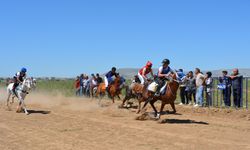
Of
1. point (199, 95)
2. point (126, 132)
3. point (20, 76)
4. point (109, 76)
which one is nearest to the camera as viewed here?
point (126, 132)

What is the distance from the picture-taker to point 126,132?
50.9ft

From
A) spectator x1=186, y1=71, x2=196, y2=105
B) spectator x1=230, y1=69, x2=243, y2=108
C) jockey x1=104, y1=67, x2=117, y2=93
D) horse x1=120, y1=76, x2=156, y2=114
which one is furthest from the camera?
jockey x1=104, y1=67, x2=117, y2=93

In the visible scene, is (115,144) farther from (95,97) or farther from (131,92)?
(95,97)

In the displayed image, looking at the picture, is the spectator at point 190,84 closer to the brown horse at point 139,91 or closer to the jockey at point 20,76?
the brown horse at point 139,91

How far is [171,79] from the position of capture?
18266 mm

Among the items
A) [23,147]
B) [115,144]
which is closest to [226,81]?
[115,144]

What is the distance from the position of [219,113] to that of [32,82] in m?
9.14

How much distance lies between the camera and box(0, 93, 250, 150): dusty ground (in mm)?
12922

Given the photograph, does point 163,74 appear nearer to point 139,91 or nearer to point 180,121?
point 180,121

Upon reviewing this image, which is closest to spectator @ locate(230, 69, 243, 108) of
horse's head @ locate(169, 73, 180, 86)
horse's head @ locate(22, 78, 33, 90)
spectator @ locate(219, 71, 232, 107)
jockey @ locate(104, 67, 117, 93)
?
spectator @ locate(219, 71, 232, 107)

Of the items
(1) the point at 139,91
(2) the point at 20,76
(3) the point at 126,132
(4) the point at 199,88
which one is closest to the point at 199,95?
(4) the point at 199,88

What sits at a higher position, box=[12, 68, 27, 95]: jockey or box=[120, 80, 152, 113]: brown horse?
box=[12, 68, 27, 95]: jockey

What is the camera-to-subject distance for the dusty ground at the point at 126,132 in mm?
12922

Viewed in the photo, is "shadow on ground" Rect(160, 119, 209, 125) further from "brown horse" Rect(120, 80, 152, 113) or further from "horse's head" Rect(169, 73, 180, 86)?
"brown horse" Rect(120, 80, 152, 113)
